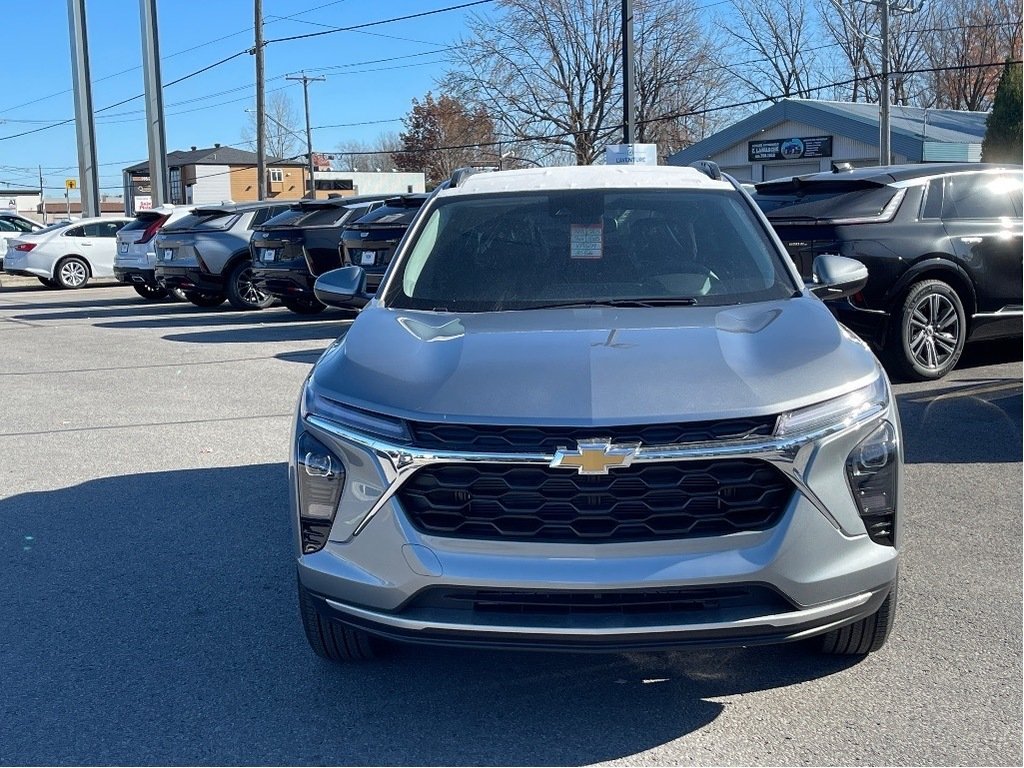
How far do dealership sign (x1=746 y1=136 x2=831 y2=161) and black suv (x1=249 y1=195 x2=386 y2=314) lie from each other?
25423mm

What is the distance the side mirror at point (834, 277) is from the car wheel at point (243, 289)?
13.2m

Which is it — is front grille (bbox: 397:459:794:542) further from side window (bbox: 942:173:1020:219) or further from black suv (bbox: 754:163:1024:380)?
side window (bbox: 942:173:1020:219)

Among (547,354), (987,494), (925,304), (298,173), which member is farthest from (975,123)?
(298,173)

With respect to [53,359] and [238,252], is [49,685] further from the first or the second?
[238,252]

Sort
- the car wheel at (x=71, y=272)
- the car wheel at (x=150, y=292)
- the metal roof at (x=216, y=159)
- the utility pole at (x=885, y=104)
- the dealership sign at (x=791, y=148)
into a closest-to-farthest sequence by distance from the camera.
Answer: the car wheel at (x=150, y=292)
the car wheel at (x=71, y=272)
the utility pole at (x=885, y=104)
the dealership sign at (x=791, y=148)
the metal roof at (x=216, y=159)

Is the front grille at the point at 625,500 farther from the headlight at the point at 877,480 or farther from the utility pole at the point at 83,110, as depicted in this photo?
the utility pole at the point at 83,110

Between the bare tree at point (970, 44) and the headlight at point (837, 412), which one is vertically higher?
the bare tree at point (970, 44)

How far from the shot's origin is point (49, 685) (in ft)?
12.5

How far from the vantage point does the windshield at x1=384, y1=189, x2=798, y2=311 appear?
4.44 metres

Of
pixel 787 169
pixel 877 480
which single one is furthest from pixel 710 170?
pixel 787 169

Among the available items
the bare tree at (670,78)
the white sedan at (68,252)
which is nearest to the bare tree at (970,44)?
the bare tree at (670,78)

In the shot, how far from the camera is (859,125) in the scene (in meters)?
35.5

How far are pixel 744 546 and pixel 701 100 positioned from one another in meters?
48.7

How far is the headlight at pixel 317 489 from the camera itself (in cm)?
332
